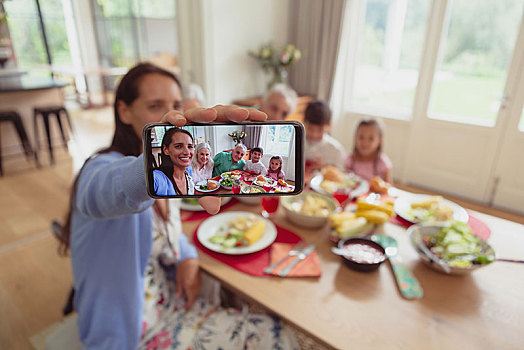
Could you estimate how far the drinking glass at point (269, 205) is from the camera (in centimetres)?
115

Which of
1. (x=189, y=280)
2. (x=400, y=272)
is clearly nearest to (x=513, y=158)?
(x=400, y=272)

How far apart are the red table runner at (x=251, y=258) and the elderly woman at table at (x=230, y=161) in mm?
566

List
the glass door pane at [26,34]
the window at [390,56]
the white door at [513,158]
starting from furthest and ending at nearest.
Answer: the window at [390,56]
the white door at [513,158]
the glass door pane at [26,34]

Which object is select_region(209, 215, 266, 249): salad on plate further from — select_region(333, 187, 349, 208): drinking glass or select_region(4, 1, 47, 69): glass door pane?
select_region(4, 1, 47, 69): glass door pane

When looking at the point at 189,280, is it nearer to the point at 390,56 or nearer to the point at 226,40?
the point at 226,40

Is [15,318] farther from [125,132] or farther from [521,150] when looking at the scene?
[521,150]

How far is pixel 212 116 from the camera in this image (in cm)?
50

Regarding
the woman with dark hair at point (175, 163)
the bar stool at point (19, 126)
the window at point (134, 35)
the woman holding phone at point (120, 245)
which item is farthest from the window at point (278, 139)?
the window at point (134, 35)

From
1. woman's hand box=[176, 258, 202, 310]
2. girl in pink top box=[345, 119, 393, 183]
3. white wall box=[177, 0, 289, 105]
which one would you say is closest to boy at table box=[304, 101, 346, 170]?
girl in pink top box=[345, 119, 393, 183]

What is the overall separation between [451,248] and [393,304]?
30 centimetres


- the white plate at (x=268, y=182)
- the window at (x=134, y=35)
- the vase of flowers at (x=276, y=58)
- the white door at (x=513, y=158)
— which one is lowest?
the white door at (x=513, y=158)

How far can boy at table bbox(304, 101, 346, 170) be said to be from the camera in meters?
2.09

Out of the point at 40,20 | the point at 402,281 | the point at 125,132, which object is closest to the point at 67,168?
the point at 40,20

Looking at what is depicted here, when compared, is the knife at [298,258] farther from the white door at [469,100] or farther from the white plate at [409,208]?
the white door at [469,100]
